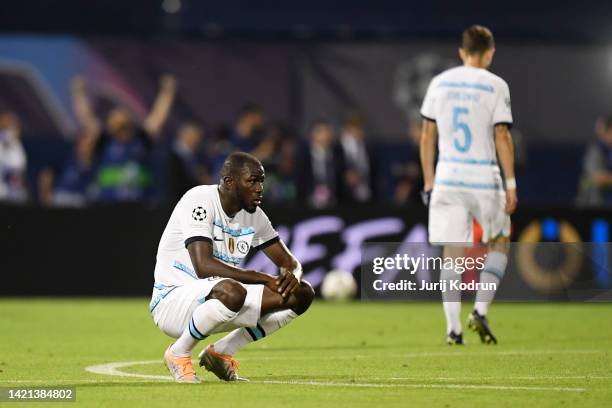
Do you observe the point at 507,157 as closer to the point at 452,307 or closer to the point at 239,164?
the point at 452,307

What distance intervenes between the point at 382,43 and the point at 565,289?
8.32m

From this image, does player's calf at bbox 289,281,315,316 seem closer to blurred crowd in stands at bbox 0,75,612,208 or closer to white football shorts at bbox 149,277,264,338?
white football shorts at bbox 149,277,264,338

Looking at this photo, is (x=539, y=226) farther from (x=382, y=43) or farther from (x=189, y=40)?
(x=189, y=40)

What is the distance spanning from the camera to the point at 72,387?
810cm

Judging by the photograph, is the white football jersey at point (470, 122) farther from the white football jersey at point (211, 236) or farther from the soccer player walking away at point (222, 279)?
the white football jersey at point (211, 236)

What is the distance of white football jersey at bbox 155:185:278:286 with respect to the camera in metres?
8.40

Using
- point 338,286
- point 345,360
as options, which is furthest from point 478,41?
point 338,286

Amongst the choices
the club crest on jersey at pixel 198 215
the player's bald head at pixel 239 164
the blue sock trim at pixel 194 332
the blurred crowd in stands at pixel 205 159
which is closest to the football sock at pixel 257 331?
the blue sock trim at pixel 194 332

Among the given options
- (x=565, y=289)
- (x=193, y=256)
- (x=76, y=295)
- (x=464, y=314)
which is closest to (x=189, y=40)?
(x=76, y=295)

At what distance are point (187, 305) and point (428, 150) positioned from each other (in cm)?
326

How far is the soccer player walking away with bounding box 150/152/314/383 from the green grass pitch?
283 millimetres

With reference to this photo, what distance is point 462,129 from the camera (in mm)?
10914

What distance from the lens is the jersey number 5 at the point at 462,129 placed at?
10898 millimetres

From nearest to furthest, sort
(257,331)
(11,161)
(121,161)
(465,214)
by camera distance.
A: (257,331) < (465,214) < (121,161) < (11,161)
